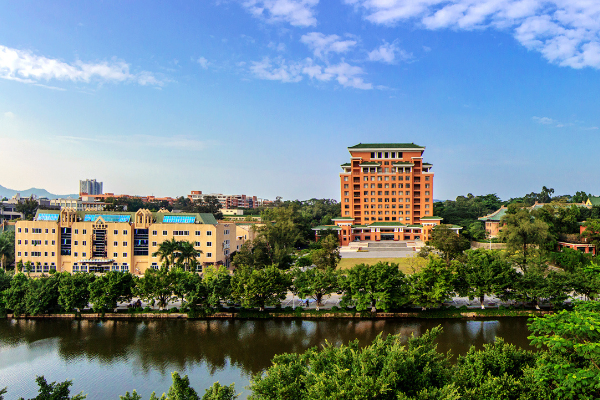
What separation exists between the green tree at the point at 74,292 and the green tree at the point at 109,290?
21.6 inches

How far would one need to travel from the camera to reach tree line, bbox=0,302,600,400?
841 cm

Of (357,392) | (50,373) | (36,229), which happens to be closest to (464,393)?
(357,392)

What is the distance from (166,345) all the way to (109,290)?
6049 mm

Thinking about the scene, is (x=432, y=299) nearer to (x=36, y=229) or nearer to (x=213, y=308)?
(x=213, y=308)

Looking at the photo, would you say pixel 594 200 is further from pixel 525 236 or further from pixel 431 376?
pixel 431 376

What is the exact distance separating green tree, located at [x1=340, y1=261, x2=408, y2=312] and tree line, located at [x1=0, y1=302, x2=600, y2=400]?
1011 centimetres

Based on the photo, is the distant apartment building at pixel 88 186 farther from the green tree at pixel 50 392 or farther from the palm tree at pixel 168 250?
the green tree at pixel 50 392

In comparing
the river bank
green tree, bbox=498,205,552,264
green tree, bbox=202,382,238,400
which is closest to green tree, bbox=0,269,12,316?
the river bank

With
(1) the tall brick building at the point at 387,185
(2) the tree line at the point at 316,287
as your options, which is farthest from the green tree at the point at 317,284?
(1) the tall brick building at the point at 387,185

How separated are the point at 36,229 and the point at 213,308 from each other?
20.4m

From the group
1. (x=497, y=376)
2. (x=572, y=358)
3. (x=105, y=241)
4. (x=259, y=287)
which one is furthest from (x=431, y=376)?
(x=105, y=241)

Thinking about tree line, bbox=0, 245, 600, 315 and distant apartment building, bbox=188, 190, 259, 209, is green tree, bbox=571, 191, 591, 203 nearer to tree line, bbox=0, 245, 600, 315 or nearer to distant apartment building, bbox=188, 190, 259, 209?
tree line, bbox=0, 245, 600, 315

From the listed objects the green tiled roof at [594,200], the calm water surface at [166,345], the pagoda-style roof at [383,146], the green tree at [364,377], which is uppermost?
the pagoda-style roof at [383,146]

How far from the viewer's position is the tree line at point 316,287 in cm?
2073
